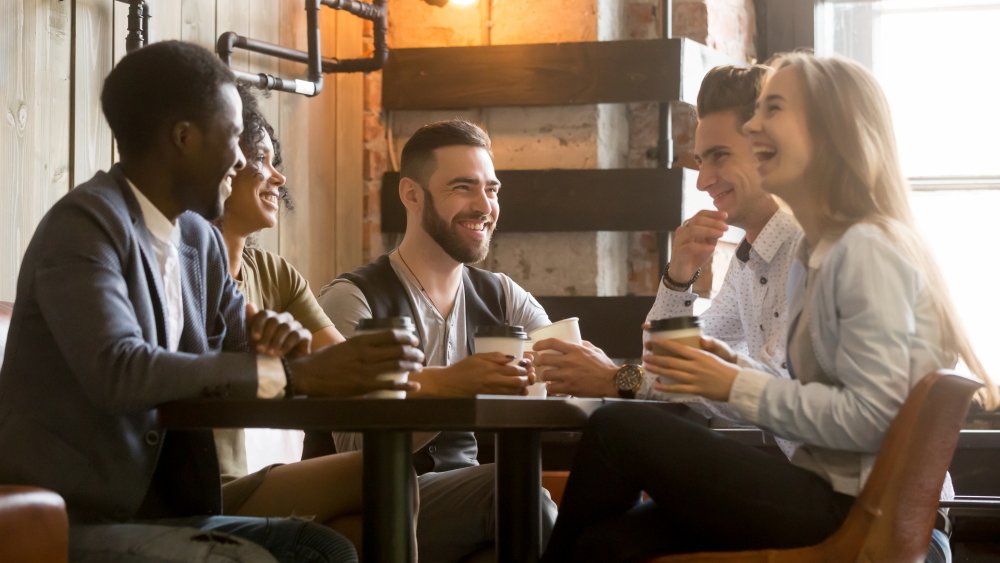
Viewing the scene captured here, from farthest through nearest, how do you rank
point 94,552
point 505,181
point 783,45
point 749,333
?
point 783,45 < point 505,181 < point 749,333 < point 94,552

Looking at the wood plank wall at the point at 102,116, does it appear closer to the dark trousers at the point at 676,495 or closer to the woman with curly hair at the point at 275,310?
the woman with curly hair at the point at 275,310

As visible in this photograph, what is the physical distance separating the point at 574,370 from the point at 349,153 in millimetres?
1722

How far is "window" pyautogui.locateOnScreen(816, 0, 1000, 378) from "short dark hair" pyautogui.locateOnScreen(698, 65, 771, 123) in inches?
55.2

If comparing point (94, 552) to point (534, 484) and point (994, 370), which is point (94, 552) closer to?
point (534, 484)

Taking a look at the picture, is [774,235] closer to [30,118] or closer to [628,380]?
[628,380]

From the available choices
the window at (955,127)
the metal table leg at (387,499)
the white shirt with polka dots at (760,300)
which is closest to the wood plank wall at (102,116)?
the metal table leg at (387,499)

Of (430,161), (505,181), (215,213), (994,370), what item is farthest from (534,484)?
(994,370)

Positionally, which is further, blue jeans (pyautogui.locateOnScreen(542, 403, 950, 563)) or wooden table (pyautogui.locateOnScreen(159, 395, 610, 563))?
blue jeans (pyautogui.locateOnScreen(542, 403, 950, 563))

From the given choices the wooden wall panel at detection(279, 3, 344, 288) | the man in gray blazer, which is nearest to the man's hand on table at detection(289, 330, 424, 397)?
the man in gray blazer

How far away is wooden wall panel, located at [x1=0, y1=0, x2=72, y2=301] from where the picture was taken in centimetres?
249

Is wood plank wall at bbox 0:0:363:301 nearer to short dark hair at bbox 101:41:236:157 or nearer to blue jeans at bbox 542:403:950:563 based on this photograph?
short dark hair at bbox 101:41:236:157

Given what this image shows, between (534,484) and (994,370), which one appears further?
A: (994,370)

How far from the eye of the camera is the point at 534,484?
1.97 metres

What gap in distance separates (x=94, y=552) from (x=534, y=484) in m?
0.68
